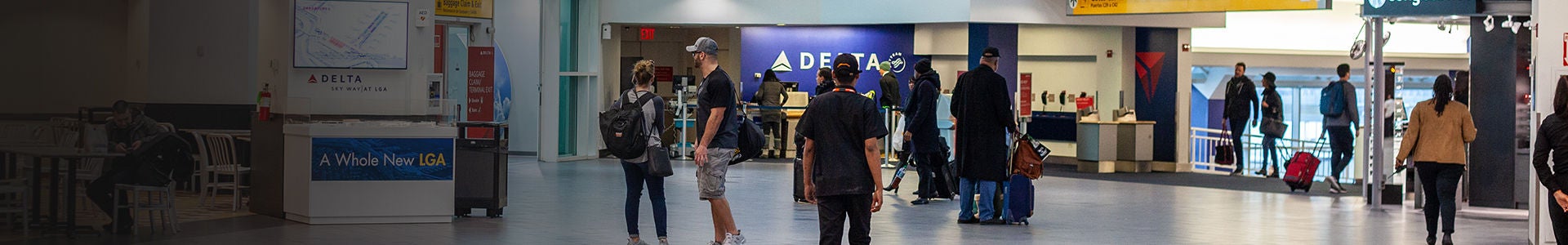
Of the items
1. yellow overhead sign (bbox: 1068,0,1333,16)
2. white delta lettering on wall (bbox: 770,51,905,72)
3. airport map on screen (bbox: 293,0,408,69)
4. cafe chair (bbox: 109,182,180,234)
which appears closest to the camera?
cafe chair (bbox: 109,182,180,234)

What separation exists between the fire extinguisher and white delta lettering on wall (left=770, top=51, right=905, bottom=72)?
9.40 meters

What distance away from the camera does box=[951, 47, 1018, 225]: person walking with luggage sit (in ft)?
30.5

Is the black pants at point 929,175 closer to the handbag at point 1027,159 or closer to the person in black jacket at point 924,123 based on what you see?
the person in black jacket at point 924,123

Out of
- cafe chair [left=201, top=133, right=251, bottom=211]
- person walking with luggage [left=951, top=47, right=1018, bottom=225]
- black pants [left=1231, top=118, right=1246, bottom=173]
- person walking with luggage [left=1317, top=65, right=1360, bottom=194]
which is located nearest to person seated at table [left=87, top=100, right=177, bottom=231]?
cafe chair [left=201, top=133, right=251, bottom=211]

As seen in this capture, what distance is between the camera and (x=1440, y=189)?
8602mm

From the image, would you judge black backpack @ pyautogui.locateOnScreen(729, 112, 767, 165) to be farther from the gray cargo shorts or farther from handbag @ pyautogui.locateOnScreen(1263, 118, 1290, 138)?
handbag @ pyautogui.locateOnScreen(1263, 118, 1290, 138)

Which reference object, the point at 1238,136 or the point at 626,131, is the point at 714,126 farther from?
the point at 1238,136

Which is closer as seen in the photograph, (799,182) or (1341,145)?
(799,182)

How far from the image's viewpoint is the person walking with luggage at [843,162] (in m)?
6.16

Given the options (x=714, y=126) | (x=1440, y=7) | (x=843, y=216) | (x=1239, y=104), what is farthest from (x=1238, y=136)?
(x=843, y=216)

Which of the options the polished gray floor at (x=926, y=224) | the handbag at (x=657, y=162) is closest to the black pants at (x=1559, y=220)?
the polished gray floor at (x=926, y=224)

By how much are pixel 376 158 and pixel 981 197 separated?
345 centimetres

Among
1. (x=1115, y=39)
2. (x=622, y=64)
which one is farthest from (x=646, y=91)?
(x=622, y=64)

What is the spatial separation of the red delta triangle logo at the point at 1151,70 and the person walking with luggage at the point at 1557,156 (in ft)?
37.4
